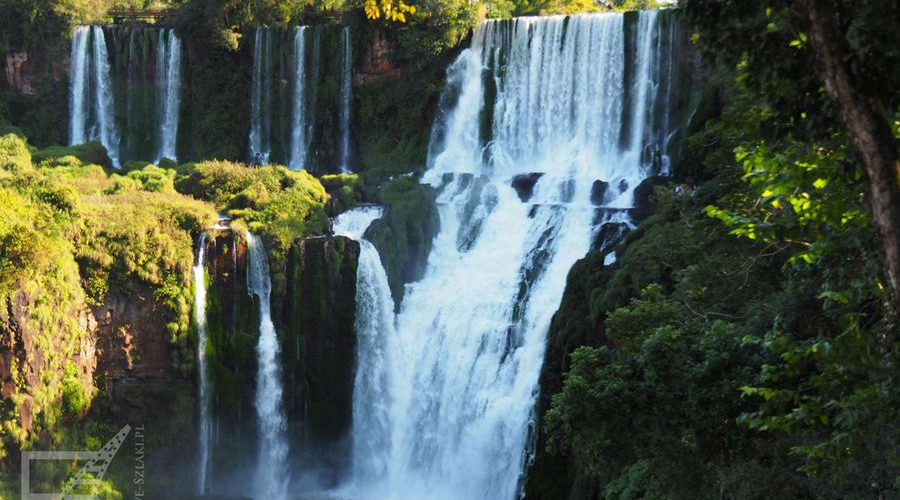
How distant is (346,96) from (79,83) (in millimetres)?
11500

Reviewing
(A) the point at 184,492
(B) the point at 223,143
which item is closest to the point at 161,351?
(A) the point at 184,492

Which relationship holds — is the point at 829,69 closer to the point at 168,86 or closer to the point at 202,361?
the point at 202,361

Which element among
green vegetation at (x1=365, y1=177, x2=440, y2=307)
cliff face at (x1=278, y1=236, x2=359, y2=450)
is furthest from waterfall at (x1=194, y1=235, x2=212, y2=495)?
green vegetation at (x1=365, y1=177, x2=440, y2=307)

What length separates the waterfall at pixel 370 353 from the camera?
23984 mm

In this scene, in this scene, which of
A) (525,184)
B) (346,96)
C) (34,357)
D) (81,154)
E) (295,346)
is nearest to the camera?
(34,357)

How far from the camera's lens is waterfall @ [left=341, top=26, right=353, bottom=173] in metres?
33.8

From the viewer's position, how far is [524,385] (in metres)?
20.7

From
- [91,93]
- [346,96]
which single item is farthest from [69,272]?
[91,93]

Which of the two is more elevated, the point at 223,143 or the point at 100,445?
the point at 223,143

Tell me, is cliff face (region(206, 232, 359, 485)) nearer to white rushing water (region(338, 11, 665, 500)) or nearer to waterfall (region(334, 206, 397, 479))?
waterfall (region(334, 206, 397, 479))

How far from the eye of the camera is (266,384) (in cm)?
2386

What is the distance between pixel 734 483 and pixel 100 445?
16.6 m

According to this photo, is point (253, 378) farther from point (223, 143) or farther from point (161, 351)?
point (223, 143)

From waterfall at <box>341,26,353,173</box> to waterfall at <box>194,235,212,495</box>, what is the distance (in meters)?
11.2
